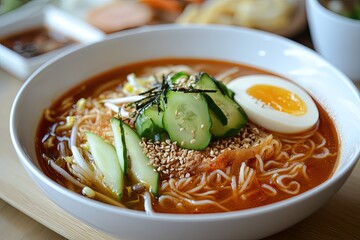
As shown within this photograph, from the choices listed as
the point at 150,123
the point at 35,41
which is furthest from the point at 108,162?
the point at 35,41

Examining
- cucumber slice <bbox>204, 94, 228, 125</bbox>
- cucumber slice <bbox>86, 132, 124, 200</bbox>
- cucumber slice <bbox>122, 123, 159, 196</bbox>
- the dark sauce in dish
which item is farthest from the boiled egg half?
the dark sauce in dish

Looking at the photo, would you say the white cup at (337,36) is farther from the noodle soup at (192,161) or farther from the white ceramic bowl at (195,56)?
the noodle soup at (192,161)

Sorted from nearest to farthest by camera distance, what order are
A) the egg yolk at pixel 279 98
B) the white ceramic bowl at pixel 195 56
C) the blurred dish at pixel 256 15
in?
the white ceramic bowl at pixel 195 56, the egg yolk at pixel 279 98, the blurred dish at pixel 256 15

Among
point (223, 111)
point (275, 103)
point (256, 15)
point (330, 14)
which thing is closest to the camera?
point (223, 111)

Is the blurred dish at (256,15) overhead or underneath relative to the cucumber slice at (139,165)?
underneath

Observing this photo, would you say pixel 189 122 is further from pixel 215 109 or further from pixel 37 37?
pixel 37 37

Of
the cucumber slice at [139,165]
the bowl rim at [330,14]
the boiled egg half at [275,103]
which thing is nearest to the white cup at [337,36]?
the bowl rim at [330,14]

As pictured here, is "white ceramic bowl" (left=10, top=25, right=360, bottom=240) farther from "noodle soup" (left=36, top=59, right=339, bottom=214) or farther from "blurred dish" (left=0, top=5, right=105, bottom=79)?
"blurred dish" (left=0, top=5, right=105, bottom=79)
